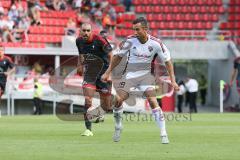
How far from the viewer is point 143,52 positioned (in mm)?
12891

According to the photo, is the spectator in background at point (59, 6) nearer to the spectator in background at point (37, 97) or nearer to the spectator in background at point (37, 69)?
the spectator in background at point (37, 69)

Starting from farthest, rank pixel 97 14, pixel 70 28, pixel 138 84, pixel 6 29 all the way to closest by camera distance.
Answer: pixel 97 14 < pixel 70 28 < pixel 6 29 < pixel 138 84

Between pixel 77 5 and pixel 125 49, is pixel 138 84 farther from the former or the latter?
pixel 77 5

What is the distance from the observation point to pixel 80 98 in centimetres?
3022

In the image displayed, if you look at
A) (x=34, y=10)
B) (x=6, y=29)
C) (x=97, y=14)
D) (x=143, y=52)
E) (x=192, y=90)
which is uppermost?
(x=143, y=52)

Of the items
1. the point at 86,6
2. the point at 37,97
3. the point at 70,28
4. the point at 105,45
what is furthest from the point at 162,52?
the point at 86,6

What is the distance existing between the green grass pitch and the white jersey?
1.36 meters

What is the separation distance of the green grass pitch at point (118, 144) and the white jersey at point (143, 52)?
4.46ft

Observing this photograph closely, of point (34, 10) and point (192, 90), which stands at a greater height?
point (34, 10)

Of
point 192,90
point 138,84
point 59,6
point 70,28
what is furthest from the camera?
point 59,6

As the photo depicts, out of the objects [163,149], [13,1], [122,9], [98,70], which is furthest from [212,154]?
[122,9]

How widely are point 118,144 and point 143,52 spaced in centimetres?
160

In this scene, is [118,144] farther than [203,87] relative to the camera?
No

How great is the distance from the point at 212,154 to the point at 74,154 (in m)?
2.01
